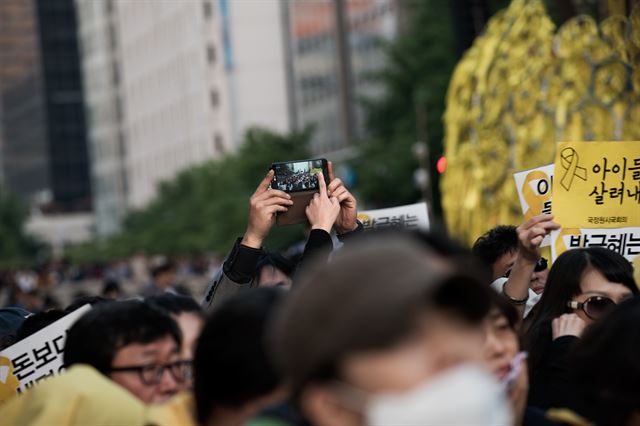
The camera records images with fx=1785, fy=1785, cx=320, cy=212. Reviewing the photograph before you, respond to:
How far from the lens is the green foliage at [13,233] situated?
340 feet

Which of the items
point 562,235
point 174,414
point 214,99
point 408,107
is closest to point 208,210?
point 408,107

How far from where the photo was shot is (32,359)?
660cm

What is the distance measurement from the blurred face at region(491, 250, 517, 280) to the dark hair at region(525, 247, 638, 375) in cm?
174

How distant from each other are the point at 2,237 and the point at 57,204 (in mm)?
51225

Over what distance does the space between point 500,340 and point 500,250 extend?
10.4 feet

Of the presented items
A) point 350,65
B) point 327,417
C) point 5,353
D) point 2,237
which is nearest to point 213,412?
point 327,417

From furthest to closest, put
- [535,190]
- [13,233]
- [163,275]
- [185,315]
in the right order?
1. [13,233]
2. [163,275]
3. [535,190]
4. [185,315]

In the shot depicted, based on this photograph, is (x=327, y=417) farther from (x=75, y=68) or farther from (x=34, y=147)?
(x=34, y=147)

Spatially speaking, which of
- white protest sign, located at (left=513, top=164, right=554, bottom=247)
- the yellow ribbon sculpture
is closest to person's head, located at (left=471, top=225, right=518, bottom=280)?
white protest sign, located at (left=513, top=164, right=554, bottom=247)

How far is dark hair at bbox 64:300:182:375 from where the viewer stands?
4953mm

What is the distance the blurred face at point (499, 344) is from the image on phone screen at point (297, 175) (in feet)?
7.08

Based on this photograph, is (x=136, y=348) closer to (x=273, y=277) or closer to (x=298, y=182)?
(x=298, y=182)

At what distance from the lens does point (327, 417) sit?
323 centimetres

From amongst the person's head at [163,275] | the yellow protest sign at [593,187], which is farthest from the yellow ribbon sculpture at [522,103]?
the yellow protest sign at [593,187]
